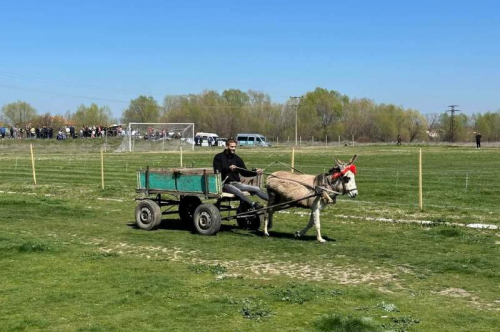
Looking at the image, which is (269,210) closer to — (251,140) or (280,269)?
(280,269)

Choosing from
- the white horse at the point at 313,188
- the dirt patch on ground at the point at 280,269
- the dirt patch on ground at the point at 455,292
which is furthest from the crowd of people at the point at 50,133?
the dirt patch on ground at the point at 455,292

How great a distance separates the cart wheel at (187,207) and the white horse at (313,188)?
92.0 inches

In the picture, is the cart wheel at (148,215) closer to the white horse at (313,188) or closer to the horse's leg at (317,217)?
the white horse at (313,188)

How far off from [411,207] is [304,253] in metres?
8.12

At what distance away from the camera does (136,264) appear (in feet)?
36.0

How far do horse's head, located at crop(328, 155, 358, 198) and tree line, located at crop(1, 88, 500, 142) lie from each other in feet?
391

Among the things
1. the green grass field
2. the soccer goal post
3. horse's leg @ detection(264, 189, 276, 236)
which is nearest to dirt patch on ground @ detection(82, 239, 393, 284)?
the green grass field

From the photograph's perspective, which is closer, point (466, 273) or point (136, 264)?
point (466, 273)

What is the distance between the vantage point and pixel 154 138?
69.9 meters

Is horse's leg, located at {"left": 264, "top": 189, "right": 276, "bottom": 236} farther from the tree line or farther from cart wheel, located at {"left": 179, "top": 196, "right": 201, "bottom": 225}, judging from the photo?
the tree line

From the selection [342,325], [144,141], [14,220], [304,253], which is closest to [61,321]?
[342,325]

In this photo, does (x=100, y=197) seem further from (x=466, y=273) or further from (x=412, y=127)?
(x=412, y=127)

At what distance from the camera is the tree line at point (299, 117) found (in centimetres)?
13800

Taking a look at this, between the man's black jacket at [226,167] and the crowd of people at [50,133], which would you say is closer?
the man's black jacket at [226,167]
